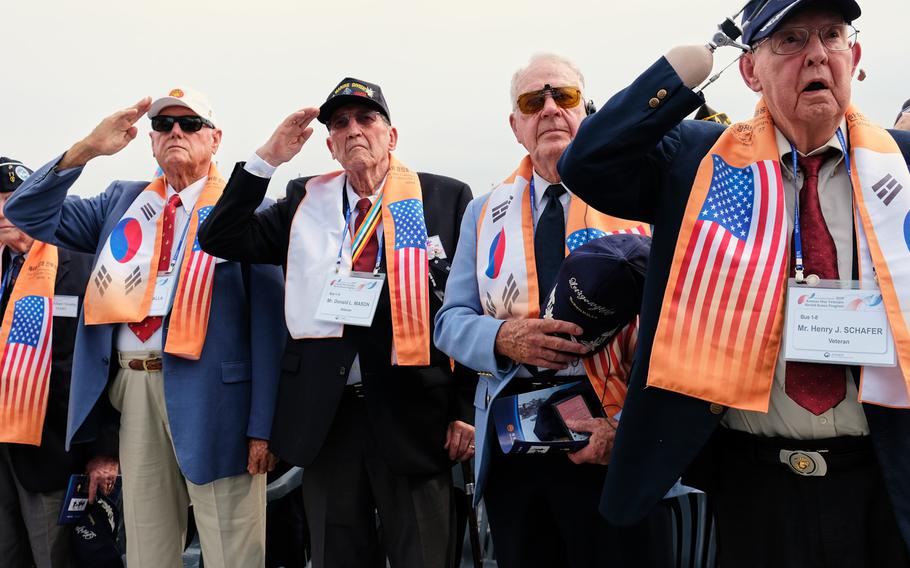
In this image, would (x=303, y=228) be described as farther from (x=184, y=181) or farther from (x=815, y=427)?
(x=815, y=427)

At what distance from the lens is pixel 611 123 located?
71.1 inches

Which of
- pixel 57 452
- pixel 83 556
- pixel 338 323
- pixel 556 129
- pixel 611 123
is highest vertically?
pixel 556 129

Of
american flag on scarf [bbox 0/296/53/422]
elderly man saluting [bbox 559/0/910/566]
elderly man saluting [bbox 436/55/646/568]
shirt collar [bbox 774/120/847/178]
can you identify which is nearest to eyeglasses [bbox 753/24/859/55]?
elderly man saluting [bbox 559/0/910/566]

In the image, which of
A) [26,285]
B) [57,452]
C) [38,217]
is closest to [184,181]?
[38,217]

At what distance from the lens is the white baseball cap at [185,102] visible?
137 inches

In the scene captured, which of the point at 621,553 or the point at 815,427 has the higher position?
the point at 815,427

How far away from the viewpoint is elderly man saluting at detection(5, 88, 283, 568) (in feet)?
10.3

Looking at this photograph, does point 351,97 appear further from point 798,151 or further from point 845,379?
point 845,379

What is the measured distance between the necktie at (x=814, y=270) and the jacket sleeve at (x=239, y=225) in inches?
82.7

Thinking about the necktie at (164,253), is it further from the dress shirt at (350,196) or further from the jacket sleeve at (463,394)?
the jacket sleeve at (463,394)

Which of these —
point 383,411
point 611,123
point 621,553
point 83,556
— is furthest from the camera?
point 83,556

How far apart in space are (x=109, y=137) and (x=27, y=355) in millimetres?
1226

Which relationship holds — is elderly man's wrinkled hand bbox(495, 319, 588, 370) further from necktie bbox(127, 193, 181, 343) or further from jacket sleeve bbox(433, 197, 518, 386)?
necktie bbox(127, 193, 181, 343)

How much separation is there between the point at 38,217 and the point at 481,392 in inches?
88.8
